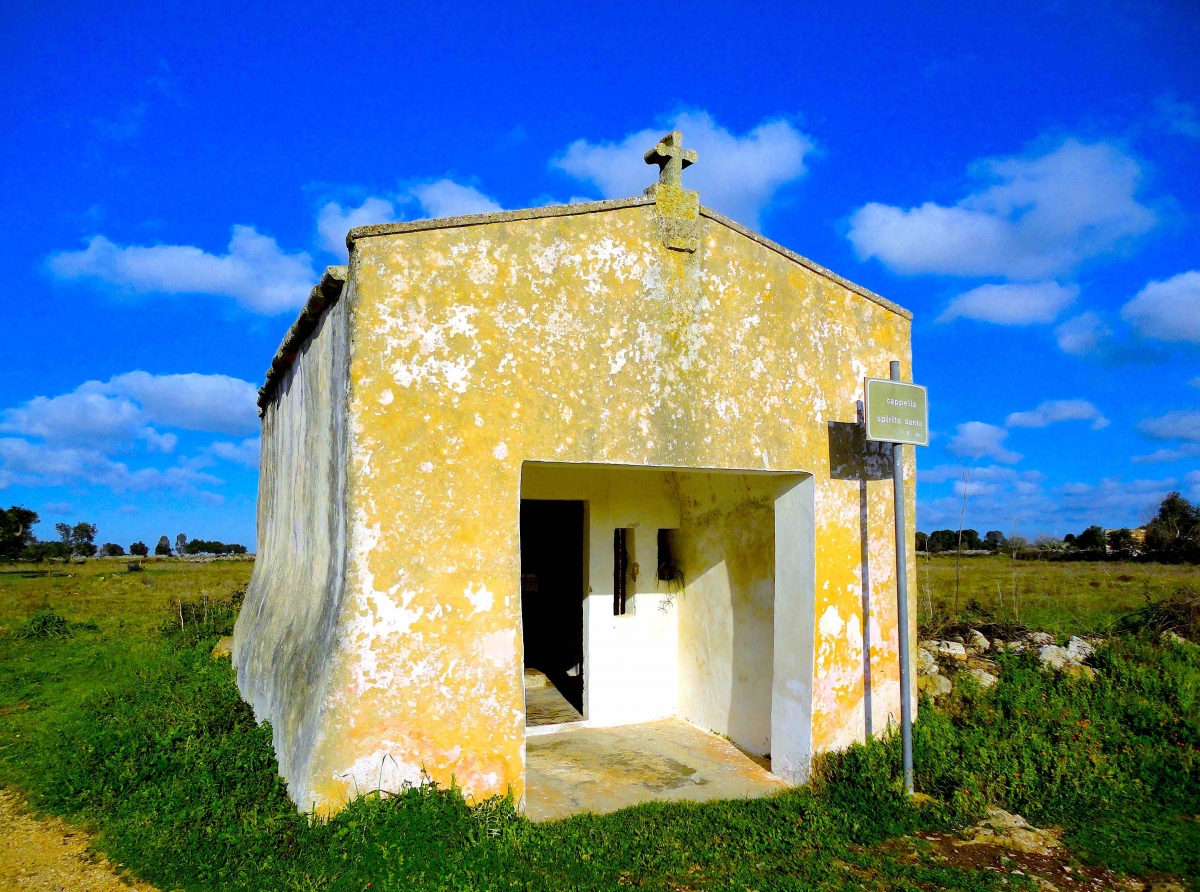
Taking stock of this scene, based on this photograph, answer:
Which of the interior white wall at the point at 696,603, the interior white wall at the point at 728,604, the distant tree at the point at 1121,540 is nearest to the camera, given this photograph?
the interior white wall at the point at 696,603

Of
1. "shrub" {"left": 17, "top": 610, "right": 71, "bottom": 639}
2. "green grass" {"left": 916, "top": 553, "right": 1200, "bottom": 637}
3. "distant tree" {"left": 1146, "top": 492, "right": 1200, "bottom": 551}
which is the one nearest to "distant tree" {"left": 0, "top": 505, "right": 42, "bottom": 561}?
"shrub" {"left": 17, "top": 610, "right": 71, "bottom": 639}

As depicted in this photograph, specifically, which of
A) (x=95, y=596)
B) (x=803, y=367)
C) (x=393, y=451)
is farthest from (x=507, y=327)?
(x=95, y=596)

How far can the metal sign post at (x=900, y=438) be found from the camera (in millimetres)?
5879

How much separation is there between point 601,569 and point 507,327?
12.9ft

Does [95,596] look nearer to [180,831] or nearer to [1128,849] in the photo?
[180,831]

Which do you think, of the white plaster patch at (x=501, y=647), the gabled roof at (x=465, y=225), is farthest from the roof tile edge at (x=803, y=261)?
the white plaster patch at (x=501, y=647)

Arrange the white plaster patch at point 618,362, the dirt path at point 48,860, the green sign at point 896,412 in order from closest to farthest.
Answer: the dirt path at point 48,860 < the white plaster patch at point 618,362 < the green sign at point 896,412

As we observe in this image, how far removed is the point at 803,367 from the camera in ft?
21.6

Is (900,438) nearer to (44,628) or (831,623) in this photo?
(831,623)

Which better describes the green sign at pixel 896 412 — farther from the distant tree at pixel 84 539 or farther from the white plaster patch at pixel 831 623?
the distant tree at pixel 84 539

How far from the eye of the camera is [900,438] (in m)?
6.09

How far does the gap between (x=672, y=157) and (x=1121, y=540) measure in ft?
109

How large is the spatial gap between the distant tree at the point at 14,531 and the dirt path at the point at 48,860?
127 ft

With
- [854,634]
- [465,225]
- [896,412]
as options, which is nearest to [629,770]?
[854,634]
